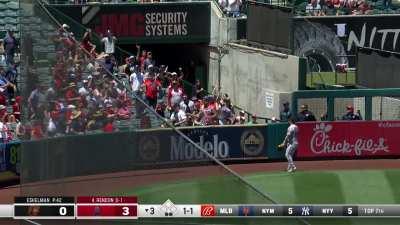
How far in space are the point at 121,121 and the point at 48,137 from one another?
527 mm

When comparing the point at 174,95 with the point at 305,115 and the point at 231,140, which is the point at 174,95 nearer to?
the point at 231,140

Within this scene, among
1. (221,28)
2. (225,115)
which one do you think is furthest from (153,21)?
(225,115)

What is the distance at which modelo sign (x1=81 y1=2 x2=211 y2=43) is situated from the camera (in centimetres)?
3075

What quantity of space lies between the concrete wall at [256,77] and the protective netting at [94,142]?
67.9 ft

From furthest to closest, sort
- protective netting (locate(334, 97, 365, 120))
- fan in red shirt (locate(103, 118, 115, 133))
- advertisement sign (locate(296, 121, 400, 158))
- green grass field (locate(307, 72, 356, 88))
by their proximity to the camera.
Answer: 1. green grass field (locate(307, 72, 356, 88))
2. protective netting (locate(334, 97, 365, 120))
3. advertisement sign (locate(296, 121, 400, 158))
4. fan in red shirt (locate(103, 118, 115, 133))

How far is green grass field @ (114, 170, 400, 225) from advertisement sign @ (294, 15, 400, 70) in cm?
911

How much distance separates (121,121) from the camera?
19.7ft

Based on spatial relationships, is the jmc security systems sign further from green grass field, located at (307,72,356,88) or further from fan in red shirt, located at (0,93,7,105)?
fan in red shirt, located at (0,93,7,105)

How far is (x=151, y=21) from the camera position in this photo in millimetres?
31328

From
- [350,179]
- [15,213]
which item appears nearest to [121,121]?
[15,213]

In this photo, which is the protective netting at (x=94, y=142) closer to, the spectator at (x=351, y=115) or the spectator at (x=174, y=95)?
the spectator at (x=174, y=95)

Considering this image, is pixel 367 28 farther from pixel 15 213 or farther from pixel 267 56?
pixel 15 213

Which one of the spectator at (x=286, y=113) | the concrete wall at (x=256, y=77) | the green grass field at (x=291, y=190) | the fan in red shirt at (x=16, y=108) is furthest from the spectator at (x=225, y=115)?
the fan in red shirt at (x=16, y=108)
